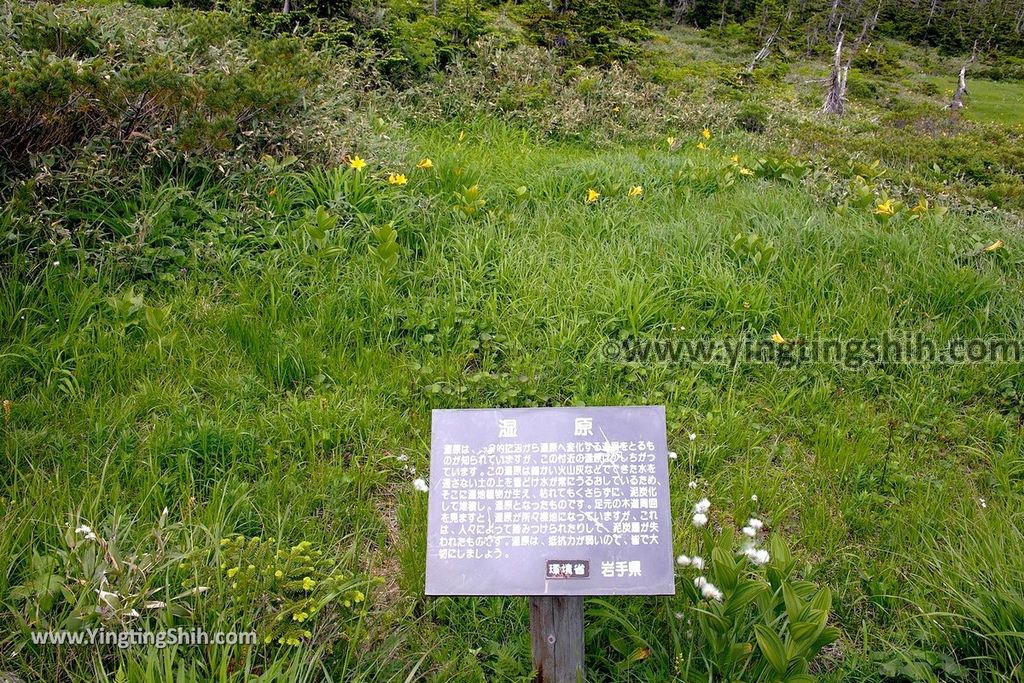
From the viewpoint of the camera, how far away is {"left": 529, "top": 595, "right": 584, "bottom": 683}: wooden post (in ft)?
7.87

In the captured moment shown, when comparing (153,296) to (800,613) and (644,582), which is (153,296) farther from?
(800,613)

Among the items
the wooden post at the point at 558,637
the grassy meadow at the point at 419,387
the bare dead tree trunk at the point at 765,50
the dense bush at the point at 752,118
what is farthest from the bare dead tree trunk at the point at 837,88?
the wooden post at the point at 558,637

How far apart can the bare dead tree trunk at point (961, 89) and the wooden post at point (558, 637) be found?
454 inches

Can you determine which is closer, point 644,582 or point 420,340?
point 644,582

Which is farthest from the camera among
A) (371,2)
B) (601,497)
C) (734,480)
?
(371,2)

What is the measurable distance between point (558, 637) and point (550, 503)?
0.43 meters

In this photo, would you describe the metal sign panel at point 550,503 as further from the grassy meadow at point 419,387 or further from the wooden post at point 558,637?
the grassy meadow at point 419,387

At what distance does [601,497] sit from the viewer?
95.3 inches

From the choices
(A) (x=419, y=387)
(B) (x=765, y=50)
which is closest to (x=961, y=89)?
(B) (x=765, y=50)

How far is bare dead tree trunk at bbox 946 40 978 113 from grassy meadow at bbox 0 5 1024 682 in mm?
5930

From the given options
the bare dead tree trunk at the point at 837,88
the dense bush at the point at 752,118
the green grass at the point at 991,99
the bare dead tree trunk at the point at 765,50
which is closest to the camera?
the dense bush at the point at 752,118

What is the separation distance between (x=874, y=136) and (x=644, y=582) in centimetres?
899

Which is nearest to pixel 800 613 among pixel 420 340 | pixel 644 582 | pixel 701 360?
pixel 644 582

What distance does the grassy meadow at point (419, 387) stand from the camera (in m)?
2.63
